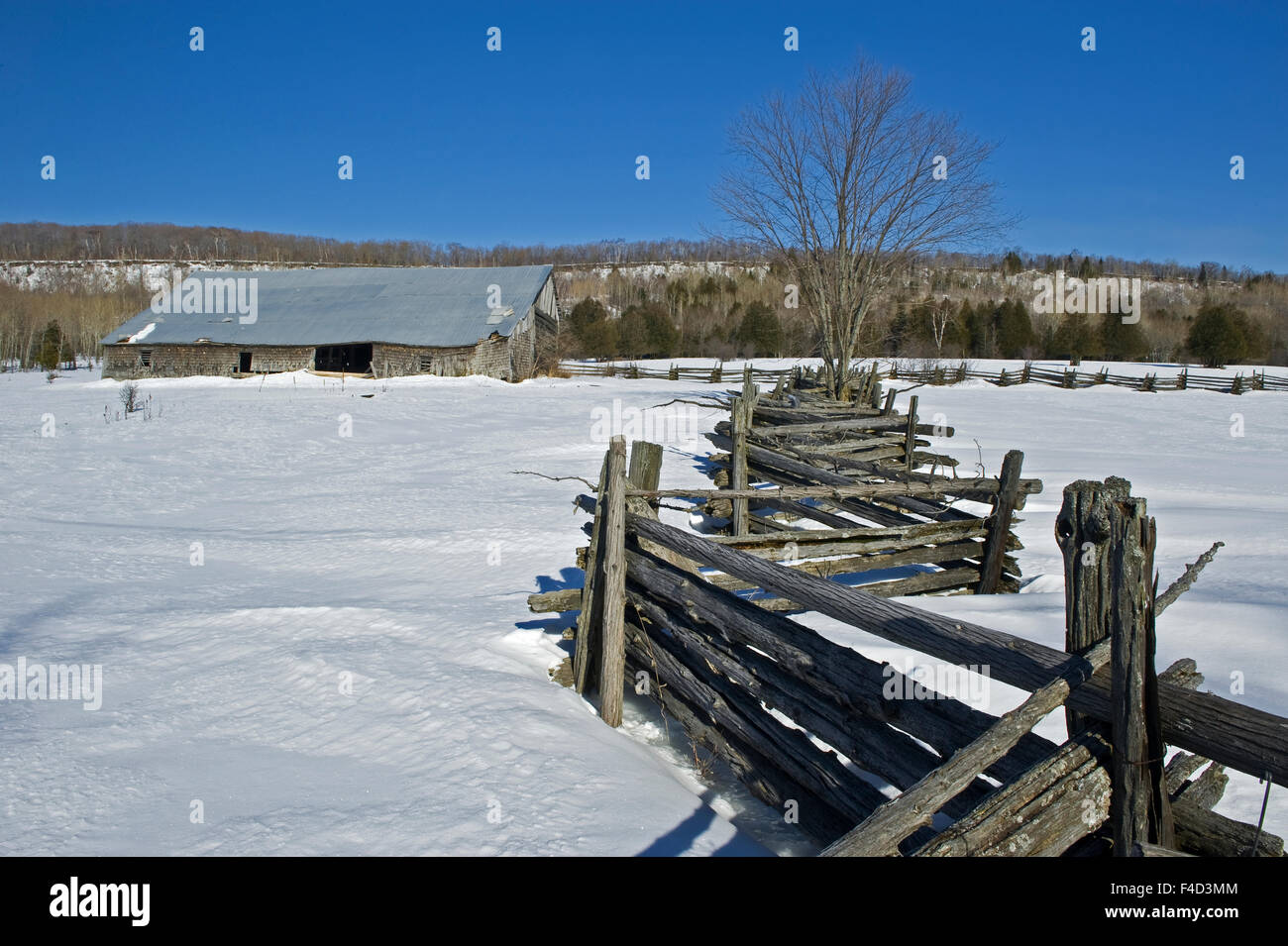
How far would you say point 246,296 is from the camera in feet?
132

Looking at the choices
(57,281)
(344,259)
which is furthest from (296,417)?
(57,281)

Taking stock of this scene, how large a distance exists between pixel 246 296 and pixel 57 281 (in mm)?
93891

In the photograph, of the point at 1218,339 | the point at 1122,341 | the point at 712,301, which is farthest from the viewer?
the point at 712,301

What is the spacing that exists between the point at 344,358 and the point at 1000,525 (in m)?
35.2

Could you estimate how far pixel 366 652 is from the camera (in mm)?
5117

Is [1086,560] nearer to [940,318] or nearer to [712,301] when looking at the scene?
[940,318]

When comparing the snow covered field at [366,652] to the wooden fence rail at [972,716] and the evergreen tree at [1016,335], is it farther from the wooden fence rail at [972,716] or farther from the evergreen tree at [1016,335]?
the evergreen tree at [1016,335]

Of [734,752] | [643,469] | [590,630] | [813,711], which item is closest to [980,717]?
[813,711]

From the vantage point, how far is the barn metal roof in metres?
34.4
